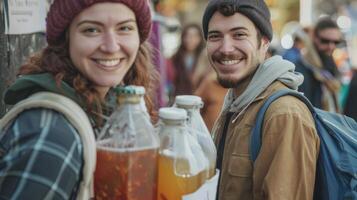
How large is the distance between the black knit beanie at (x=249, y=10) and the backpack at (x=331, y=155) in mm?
457

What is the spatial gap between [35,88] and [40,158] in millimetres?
321

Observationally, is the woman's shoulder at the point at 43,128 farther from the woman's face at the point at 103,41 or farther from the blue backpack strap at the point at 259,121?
the blue backpack strap at the point at 259,121

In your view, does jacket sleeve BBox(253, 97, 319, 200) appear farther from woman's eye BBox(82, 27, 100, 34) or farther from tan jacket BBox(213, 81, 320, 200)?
woman's eye BBox(82, 27, 100, 34)

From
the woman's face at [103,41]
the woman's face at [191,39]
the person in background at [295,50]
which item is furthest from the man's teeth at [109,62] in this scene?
the woman's face at [191,39]

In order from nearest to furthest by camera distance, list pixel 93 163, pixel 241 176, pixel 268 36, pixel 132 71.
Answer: pixel 93 163, pixel 132 71, pixel 241 176, pixel 268 36

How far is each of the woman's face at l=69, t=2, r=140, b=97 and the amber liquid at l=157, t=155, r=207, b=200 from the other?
1.30ft

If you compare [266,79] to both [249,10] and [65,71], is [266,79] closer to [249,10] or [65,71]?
[249,10]

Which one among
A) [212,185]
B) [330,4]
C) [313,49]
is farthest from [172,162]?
[330,4]

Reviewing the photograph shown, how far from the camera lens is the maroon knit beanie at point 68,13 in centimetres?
188

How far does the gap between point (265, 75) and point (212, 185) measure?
3.09ft

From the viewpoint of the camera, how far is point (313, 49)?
6.54 m

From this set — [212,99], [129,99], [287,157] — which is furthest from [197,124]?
[212,99]

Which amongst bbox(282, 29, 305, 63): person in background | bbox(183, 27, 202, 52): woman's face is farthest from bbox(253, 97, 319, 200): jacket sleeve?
bbox(183, 27, 202, 52): woman's face

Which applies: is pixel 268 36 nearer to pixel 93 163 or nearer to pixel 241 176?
pixel 241 176
